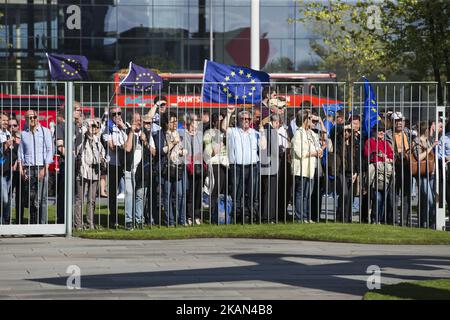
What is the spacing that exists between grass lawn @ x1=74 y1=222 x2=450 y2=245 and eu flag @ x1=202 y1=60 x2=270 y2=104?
6.76ft

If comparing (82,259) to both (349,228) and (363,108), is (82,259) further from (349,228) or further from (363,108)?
(363,108)

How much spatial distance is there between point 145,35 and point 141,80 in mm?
46034

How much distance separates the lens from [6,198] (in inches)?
707

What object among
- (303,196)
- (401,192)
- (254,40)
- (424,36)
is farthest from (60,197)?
(424,36)

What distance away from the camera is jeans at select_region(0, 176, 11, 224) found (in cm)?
1789

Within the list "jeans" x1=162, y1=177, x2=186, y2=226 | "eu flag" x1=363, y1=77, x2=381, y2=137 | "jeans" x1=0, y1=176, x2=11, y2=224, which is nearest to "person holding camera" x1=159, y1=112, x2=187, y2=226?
"jeans" x1=162, y1=177, x2=186, y2=226

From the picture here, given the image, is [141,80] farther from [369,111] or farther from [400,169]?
[400,169]

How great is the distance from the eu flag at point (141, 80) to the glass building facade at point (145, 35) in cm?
4368

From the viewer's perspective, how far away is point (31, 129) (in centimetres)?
1753

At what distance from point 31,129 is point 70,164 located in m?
0.90

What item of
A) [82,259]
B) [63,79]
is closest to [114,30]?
[63,79]

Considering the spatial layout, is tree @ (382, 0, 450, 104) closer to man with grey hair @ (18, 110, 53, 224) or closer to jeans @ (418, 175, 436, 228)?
jeans @ (418, 175, 436, 228)

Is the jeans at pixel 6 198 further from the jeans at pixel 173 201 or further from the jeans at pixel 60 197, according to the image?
the jeans at pixel 173 201
